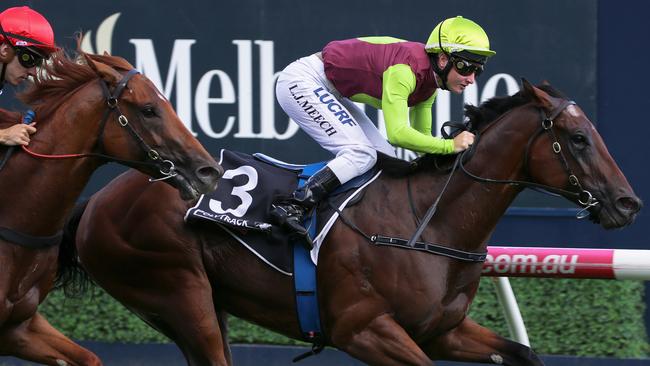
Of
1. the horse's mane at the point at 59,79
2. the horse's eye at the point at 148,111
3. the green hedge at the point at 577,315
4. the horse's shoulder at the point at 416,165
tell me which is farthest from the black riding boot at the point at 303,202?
the green hedge at the point at 577,315

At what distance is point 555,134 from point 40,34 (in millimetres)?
2008

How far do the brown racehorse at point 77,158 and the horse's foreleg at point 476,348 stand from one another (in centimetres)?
129

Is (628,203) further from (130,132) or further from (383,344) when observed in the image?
(130,132)

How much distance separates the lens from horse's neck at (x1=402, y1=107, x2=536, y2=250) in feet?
16.7

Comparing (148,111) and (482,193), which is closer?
(148,111)

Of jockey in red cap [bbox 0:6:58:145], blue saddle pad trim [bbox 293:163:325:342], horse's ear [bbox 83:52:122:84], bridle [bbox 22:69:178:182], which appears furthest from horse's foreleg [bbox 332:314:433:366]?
jockey in red cap [bbox 0:6:58:145]

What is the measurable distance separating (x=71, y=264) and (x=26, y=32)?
1.23m

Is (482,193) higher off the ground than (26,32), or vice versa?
(26,32)

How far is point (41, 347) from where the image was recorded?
4.88 m

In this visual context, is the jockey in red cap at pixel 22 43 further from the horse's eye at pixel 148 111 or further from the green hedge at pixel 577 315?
the green hedge at pixel 577 315

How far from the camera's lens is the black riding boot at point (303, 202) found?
203 inches

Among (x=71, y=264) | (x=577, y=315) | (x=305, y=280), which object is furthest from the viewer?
(x=577, y=315)

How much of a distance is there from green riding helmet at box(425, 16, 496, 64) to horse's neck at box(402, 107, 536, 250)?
1.01 ft

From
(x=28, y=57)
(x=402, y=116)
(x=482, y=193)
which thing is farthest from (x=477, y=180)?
(x=28, y=57)
